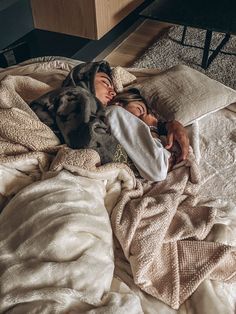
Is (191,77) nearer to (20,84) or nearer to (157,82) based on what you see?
(157,82)

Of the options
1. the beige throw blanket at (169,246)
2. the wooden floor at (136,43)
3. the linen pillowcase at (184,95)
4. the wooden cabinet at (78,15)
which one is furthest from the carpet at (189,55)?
the beige throw blanket at (169,246)

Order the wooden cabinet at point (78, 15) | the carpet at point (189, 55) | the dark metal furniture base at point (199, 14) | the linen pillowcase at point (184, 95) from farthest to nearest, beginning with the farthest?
the carpet at point (189, 55) < the wooden cabinet at point (78, 15) < the dark metal furniture base at point (199, 14) < the linen pillowcase at point (184, 95)

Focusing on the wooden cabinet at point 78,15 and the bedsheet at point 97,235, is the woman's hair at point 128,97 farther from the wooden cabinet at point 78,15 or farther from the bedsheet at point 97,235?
the wooden cabinet at point 78,15

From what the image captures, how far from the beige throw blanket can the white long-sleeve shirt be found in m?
0.08

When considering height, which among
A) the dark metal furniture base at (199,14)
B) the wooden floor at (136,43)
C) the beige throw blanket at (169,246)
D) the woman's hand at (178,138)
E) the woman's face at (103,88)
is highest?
the woman's face at (103,88)

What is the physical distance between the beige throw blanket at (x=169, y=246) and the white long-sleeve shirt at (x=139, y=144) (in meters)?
0.08

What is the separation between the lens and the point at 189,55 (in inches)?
97.0

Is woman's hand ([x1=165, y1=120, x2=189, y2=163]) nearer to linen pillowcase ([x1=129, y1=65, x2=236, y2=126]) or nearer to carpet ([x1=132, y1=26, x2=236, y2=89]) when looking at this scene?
linen pillowcase ([x1=129, y1=65, x2=236, y2=126])

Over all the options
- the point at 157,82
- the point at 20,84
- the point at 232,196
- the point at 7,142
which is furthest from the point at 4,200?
the point at 157,82

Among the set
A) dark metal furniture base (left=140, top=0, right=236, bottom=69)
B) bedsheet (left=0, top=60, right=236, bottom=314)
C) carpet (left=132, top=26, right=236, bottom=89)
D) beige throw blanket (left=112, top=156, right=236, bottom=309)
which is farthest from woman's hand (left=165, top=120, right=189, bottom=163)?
carpet (left=132, top=26, right=236, bottom=89)

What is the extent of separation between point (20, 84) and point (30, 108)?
0.22 meters

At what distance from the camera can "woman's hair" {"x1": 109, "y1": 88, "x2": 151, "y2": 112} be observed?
4.63ft

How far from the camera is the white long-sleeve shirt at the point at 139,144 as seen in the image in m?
1.21

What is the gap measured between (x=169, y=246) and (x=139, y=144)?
0.32 m
